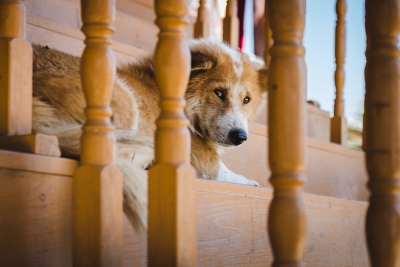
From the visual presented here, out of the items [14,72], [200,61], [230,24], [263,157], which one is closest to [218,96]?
[200,61]

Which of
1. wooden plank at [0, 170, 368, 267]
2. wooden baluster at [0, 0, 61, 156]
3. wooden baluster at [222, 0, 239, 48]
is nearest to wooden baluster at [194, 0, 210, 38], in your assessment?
wooden baluster at [222, 0, 239, 48]

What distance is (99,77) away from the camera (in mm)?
1441

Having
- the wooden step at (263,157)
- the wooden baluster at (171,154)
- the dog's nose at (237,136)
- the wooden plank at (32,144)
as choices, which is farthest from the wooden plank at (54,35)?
the wooden baluster at (171,154)

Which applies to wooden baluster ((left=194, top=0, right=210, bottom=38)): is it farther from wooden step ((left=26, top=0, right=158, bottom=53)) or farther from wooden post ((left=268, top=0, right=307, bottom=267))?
wooden post ((left=268, top=0, right=307, bottom=267))

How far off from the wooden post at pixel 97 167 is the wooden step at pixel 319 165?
5.44 ft

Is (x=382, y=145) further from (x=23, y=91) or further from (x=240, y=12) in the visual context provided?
(x=240, y=12)

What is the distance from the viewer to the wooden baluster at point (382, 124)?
118cm

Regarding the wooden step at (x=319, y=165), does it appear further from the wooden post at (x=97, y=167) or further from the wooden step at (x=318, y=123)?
the wooden post at (x=97, y=167)

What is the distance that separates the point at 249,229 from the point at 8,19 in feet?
3.45

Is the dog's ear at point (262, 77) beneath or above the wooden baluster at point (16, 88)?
above

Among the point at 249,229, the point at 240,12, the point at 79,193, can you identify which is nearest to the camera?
the point at 79,193

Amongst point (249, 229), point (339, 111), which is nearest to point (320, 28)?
point (339, 111)

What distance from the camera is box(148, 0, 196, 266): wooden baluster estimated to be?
4.19 ft

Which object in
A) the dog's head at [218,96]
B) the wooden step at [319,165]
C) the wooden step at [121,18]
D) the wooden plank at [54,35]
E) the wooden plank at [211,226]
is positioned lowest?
the wooden plank at [211,226]
